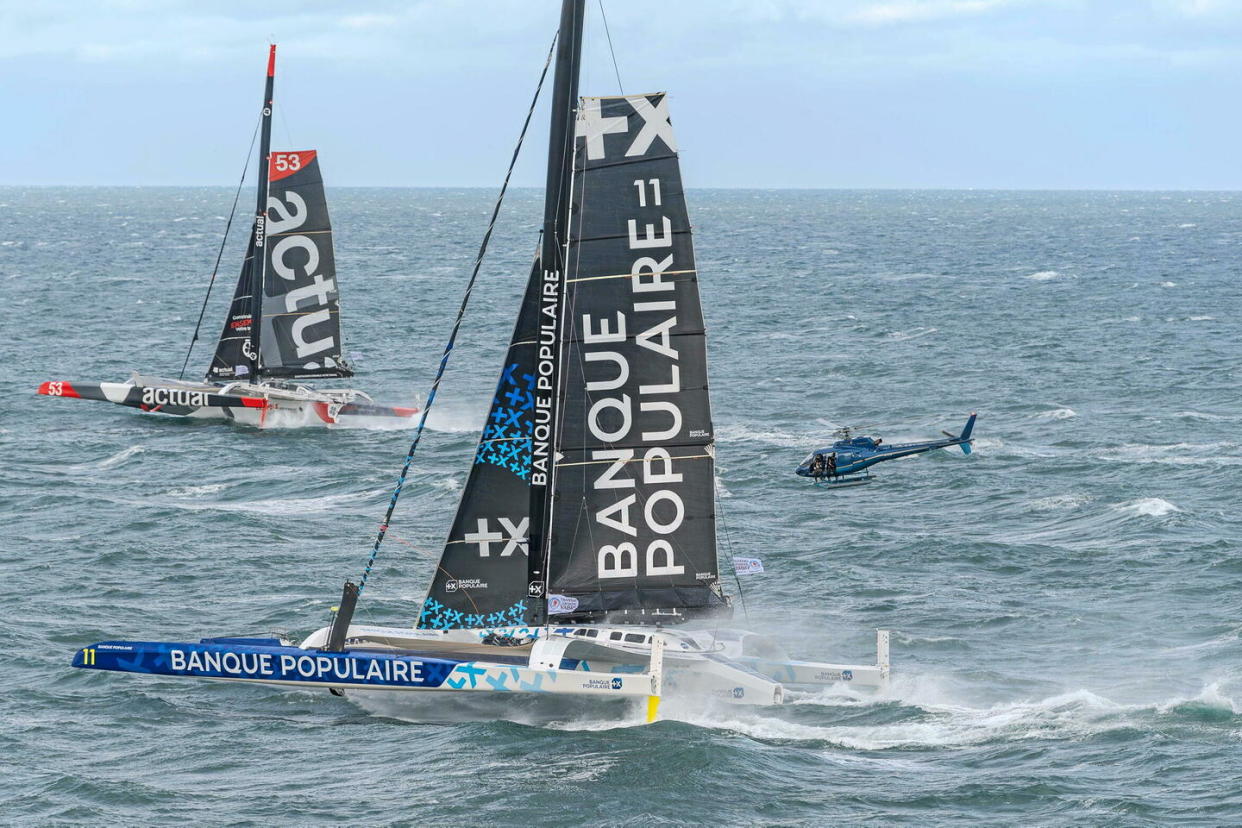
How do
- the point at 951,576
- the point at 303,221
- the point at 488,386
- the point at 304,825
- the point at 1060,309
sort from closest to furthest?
the point at 304,825 → the point at 951,576 → the point at 303,221 → the point at 488,386 → the point at 1060,309

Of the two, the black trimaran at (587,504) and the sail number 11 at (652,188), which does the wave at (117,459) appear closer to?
Answer: the black trimaran at (587,504)

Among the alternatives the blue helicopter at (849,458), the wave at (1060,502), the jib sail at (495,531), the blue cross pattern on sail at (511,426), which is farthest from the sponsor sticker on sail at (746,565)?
the wave at (1060,502)

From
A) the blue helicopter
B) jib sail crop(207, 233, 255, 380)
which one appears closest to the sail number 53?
jib sail crop(207, 233, 255, 380)

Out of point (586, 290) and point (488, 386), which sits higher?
point (586, 290)

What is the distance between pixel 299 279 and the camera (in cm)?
6050

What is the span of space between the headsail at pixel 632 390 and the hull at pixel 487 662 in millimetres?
879

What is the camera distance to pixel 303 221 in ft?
196

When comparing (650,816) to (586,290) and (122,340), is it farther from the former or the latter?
(122,340)

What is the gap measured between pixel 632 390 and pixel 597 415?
76cm

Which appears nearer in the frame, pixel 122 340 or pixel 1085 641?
pixel 1085 641

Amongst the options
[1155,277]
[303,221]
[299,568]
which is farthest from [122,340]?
[1155,277]

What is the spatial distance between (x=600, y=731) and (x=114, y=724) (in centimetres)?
935

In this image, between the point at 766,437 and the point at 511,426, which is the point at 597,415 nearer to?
the point at 511,426

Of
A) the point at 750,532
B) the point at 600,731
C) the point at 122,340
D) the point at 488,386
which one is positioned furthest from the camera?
the point at 122,340
